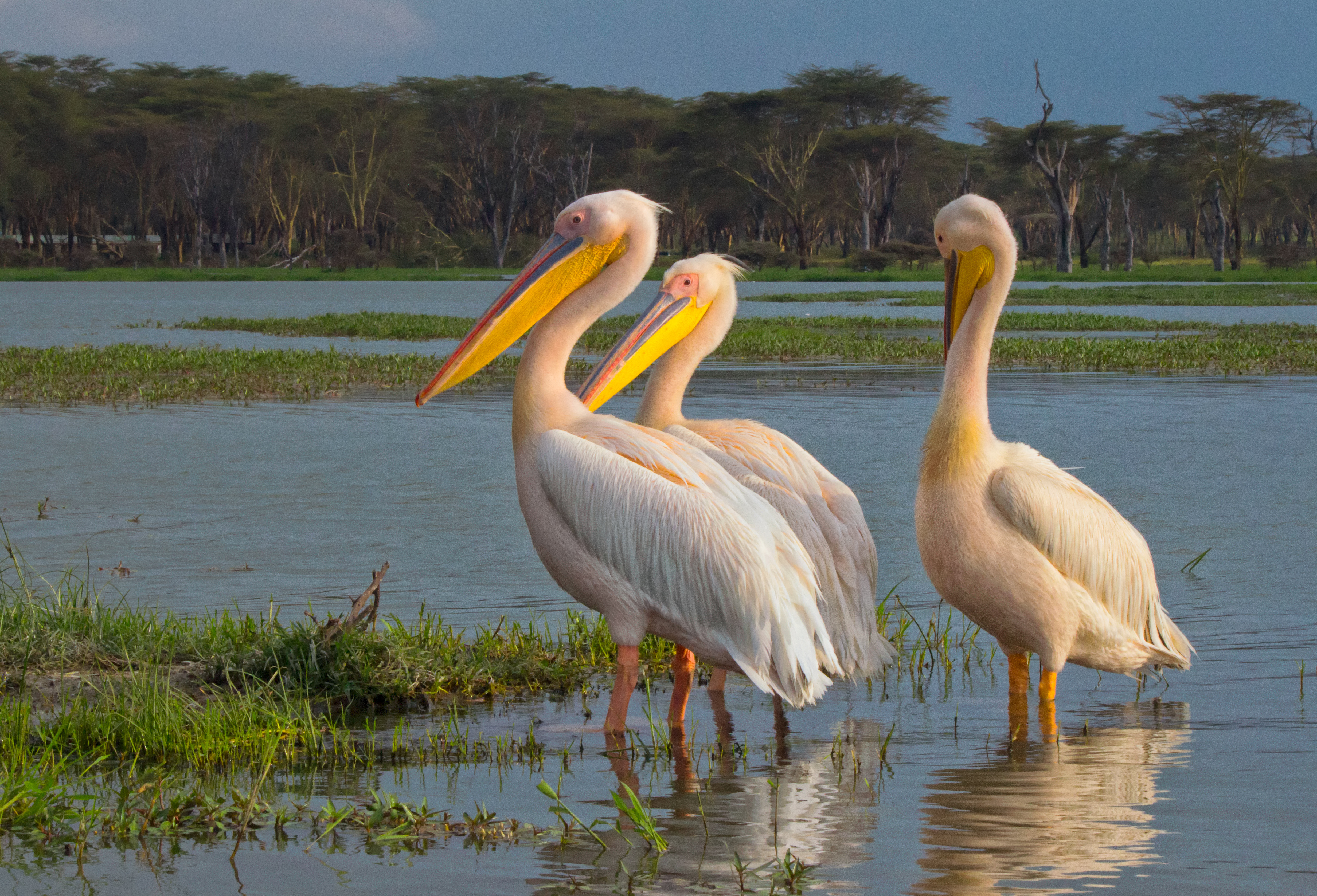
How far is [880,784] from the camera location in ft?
13.1

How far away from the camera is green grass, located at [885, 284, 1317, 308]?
35.7m

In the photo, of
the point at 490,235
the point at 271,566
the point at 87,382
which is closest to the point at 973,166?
the point at 490,235

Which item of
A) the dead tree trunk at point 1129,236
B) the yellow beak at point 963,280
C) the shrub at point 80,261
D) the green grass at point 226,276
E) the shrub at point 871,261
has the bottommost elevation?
the yellow beak at point 963,280

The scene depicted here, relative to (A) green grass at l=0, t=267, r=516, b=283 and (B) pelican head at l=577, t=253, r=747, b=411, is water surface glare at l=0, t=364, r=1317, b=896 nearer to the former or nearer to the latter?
(B) pelican head at l=577, t=253, r=747, b=411

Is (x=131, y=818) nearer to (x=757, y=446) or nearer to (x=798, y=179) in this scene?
(x=757, y=446)

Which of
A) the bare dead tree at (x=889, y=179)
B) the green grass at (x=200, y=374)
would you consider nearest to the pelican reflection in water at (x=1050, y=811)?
the green grass at (x=200, y=374)

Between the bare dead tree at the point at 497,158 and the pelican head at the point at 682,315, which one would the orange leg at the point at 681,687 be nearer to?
the pelican head at the point at 682,315

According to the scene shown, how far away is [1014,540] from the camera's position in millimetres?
4488

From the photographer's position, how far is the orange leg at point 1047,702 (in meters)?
4.54

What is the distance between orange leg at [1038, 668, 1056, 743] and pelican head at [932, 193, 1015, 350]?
1017 millimetres

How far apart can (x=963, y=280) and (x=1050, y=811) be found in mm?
1742

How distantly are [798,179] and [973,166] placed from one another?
18146 millimetres

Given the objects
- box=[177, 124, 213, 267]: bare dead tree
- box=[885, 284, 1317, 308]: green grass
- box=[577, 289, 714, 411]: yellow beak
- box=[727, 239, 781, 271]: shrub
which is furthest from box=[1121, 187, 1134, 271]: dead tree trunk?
box=[577, 289, 714, 411]: yellow beak

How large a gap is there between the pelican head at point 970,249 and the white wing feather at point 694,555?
1.04 meters
